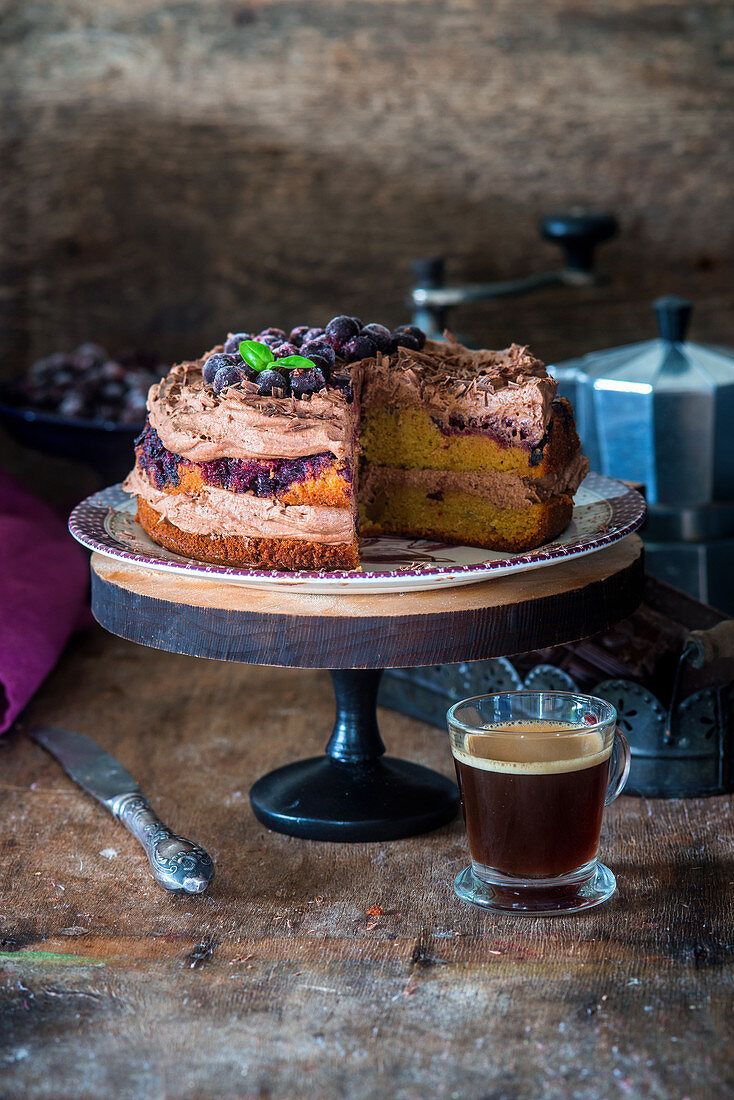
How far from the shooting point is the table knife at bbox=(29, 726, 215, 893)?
1.83 meters

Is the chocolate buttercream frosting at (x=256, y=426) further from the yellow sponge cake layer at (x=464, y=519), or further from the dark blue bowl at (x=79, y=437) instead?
the dark blue bowl at (x=79, y=437)

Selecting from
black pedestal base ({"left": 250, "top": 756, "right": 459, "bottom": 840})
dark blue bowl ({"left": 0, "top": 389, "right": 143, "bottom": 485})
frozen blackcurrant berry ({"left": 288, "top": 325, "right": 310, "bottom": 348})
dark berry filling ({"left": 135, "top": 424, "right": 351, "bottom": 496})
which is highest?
frozen blackcurrant berry ({"left": 288, "top": 325, "right": 310, "bottom": 348})

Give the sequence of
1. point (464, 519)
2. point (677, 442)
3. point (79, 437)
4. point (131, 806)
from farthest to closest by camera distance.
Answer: point (79, 437) → point (677, 442) → point (464, 519) → point (131, 806)

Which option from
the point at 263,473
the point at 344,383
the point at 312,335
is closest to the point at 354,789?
the point at 263,473

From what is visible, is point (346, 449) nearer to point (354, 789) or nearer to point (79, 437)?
point (354, 789)

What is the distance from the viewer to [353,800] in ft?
6.81

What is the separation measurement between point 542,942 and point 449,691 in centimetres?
77

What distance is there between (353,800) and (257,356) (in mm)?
773

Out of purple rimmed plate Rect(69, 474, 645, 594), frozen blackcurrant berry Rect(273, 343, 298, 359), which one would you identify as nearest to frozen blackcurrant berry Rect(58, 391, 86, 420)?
purple rimmed plate Rect(69, 474, 645, 594)

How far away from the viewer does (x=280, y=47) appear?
3.61m

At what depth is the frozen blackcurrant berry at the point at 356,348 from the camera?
7.30 feet

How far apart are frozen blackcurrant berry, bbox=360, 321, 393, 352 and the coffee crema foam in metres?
0.86

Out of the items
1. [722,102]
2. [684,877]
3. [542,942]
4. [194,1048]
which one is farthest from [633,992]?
[722,102]

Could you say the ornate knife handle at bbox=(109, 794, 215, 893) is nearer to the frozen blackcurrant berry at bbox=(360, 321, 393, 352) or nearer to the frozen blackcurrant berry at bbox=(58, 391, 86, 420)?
the frozen blackcurrant berry at bbox=(360, 321, 393, 352)
